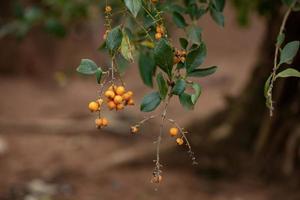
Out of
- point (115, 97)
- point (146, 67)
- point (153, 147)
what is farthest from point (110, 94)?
point (153, 147)

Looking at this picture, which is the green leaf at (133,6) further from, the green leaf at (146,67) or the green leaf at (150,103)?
the green leaf at (146,67)

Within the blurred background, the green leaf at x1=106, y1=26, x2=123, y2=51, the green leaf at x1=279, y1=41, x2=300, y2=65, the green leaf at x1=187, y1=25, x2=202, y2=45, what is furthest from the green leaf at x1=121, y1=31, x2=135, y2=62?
the blurred background

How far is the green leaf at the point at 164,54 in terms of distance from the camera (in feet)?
4.14

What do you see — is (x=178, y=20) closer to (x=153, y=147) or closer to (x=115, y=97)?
(x=115, y=97)

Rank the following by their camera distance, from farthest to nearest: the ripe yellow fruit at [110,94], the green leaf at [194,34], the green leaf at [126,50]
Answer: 1. the green leaf at [194,34]
2. the green leaf at [126,50]
3. the ripe yellow fruit at [110,94]

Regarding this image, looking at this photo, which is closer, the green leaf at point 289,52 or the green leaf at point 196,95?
the green leaf at point 196,95

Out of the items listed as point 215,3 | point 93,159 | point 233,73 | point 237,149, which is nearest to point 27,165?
point 93,159

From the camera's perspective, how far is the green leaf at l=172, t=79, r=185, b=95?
51.6 inches

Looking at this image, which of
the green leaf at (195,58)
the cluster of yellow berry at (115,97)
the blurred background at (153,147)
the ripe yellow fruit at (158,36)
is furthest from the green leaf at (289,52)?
the blurred background at (153,147)

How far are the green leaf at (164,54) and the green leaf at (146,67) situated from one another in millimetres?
509

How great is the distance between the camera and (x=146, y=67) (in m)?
1.86

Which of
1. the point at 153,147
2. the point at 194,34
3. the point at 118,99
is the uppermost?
the point at 153,147

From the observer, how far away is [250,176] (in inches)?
123

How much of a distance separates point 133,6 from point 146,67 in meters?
0.65
